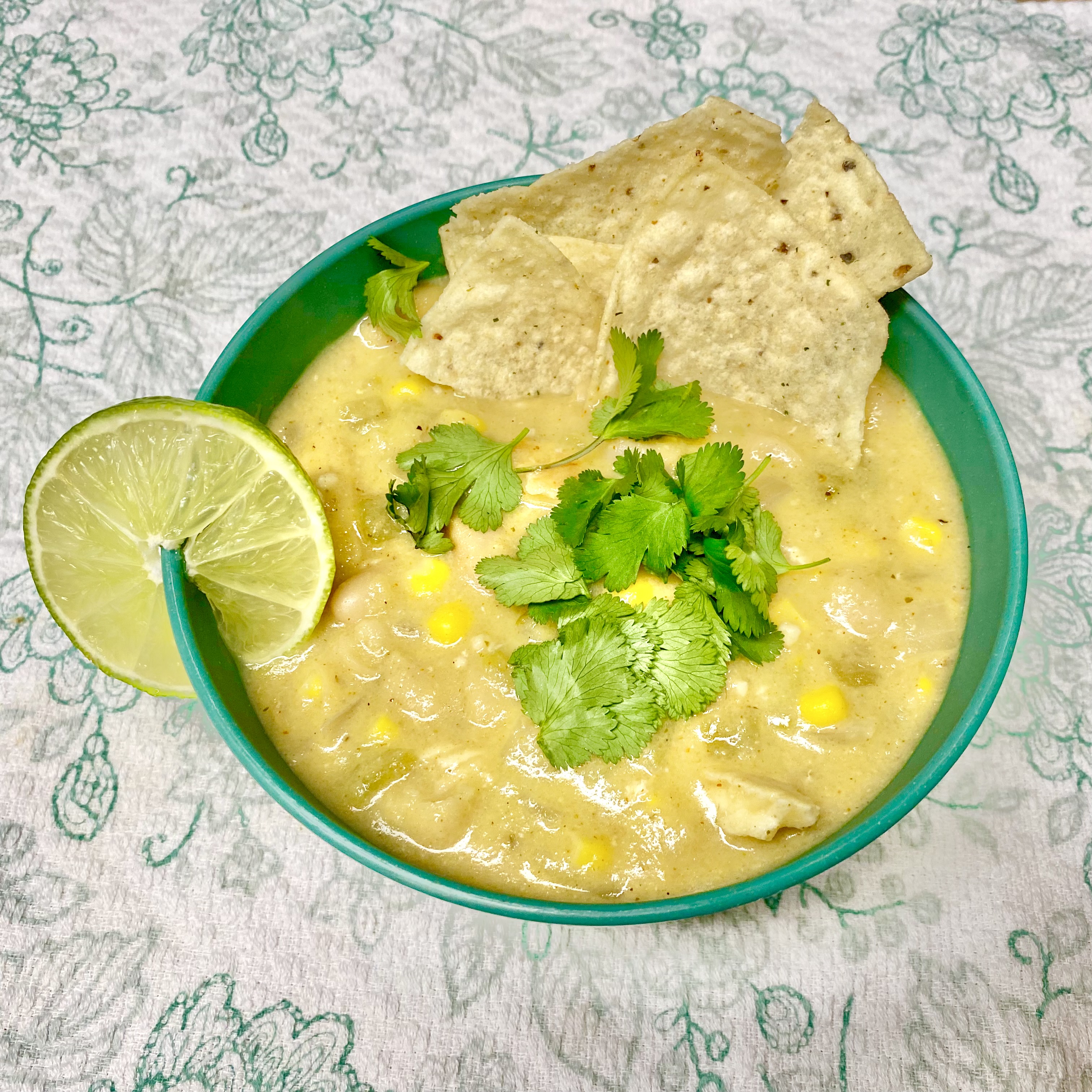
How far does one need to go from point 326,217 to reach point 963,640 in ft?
8.31

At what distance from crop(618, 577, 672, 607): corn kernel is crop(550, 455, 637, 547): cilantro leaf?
0.19 meters

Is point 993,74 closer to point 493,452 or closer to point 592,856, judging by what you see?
point 493,452

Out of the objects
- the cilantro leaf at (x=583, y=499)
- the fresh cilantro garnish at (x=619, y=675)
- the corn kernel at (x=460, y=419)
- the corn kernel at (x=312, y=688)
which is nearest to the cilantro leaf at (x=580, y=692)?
the fresh cilantro garnish at (x=619, y=675)

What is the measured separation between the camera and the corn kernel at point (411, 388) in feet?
9.78

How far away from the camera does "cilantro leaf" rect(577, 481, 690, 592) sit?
2531mm

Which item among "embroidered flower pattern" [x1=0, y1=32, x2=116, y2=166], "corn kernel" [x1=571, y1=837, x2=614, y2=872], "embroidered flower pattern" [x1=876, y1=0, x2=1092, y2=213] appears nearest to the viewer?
"corn kernel" [x1=571, y1=837, x2=614, y2=872]

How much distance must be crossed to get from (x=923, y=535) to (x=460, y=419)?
1.34m

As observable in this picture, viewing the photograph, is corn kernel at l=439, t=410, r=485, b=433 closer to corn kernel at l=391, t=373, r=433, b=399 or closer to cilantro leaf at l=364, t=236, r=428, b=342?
corn kernel at l=391, t=373, r=433, b=399

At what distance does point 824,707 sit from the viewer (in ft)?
8.27

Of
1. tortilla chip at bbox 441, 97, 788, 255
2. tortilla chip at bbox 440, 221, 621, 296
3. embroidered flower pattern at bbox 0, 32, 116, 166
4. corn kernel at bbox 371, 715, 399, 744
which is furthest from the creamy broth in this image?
embroidered flower pattern at bbox 0, 32, 116, 166

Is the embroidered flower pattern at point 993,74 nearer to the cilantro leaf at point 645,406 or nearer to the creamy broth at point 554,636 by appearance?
the creamy broth at point 554,636

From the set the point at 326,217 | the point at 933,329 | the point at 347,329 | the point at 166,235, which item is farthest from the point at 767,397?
the point at 166,235

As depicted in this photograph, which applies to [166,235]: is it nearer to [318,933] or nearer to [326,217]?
[326,217]

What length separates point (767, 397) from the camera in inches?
114
